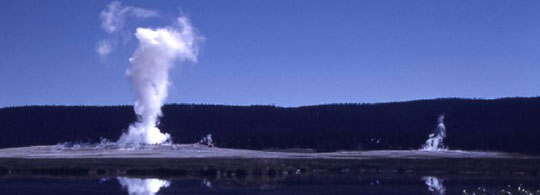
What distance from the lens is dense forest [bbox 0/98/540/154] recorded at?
338 feet

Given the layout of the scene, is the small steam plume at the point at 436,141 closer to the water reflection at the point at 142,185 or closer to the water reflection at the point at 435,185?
the water reflection at the point at 435,185

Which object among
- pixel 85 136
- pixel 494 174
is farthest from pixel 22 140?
pixel 494 174

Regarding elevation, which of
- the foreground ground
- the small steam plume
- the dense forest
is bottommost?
the foreground ground

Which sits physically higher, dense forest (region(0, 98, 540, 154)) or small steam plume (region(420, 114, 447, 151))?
dense forest (region(0, 98, 540, 154))

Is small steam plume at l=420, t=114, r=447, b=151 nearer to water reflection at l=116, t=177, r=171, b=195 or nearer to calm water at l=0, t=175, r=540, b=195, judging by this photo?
calm water at l=0, t=175, r=540, b=195

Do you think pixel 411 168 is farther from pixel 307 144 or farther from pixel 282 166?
pixel 307 144

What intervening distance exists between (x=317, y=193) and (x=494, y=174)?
18.3m

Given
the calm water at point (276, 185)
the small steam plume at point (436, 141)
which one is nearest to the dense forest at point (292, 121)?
the small steam plume at point (436, 141)

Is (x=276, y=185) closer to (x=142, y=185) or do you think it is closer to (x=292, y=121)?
(x=142, y=185)

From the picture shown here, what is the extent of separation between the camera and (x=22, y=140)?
113 metres

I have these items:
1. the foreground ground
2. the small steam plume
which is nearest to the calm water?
the foreground ground

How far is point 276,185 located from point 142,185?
5.51 m

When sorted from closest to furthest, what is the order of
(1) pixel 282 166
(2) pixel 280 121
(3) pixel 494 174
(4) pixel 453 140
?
(3) pixel 494 174 < (1) pixel 282 166 < (4) pixel 453 140 < (2) pixel 280 121

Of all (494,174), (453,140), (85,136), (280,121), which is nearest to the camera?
(494,174)
